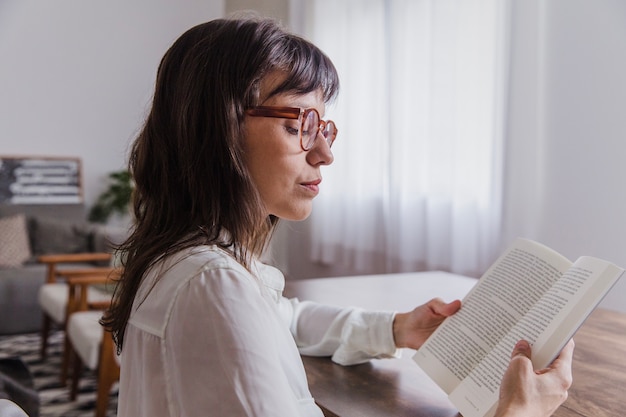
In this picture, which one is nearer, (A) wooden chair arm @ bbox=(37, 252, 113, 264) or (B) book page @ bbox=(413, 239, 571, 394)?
(B) book page @ bbox=(413, 239, 571, 394)

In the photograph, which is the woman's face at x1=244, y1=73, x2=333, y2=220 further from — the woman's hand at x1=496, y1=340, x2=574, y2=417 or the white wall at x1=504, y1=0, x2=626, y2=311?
the white wall at x1=504, y1=0, x2=626, y2=311

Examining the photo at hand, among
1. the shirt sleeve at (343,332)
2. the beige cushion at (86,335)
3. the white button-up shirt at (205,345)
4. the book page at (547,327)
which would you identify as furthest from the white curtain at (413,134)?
the white button-up shirt at (205,345)

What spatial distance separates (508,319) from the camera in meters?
1.01

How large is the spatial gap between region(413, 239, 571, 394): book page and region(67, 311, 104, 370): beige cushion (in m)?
2.10

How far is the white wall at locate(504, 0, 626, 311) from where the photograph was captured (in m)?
2.80

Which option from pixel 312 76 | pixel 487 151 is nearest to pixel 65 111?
pixel 487 151

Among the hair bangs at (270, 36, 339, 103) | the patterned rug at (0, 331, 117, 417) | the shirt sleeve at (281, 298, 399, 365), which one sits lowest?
the patterned rug at (0, 331, 117, 417)

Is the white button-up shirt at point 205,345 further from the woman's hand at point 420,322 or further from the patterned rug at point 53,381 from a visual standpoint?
the patterned rug at point 53,381

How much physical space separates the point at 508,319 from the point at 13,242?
4.48 meters

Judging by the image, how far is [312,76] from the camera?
882mm

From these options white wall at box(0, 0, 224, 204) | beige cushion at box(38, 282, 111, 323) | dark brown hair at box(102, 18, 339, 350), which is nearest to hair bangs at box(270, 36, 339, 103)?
dark brown hair at box(102, 18, 339, 350)

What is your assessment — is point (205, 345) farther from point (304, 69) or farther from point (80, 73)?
point (80, 73)

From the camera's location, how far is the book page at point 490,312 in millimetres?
1002

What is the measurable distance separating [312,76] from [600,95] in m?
2.33
